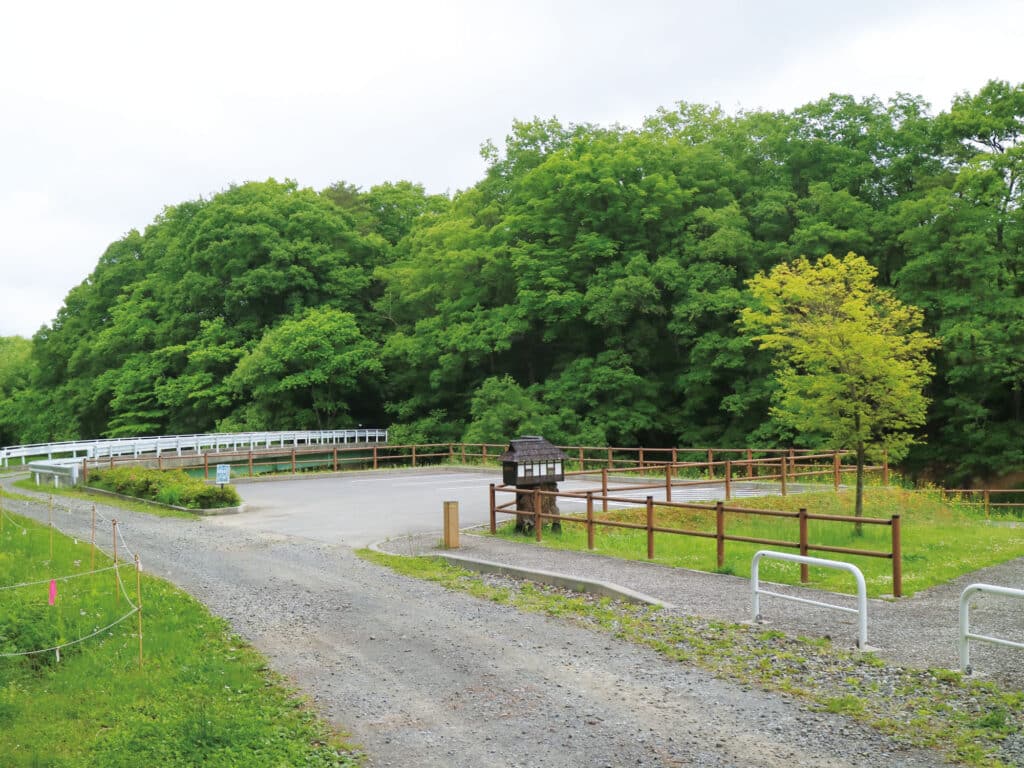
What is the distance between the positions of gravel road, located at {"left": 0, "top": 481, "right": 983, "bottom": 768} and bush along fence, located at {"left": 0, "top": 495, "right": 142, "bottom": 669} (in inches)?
41.1

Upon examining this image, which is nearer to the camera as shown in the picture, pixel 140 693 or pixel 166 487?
pixel 140 693

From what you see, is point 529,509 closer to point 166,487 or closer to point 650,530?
point 650,530

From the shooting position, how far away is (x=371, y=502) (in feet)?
67.2

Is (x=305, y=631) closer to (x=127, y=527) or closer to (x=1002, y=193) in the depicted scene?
(x=127, y=527)

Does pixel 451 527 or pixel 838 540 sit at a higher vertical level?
pixel 451 527

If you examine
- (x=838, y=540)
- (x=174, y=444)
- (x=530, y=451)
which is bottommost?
(x=838, y=540)

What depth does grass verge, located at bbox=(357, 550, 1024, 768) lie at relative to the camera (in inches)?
207

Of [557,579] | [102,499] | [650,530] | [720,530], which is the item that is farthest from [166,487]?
[720,530]

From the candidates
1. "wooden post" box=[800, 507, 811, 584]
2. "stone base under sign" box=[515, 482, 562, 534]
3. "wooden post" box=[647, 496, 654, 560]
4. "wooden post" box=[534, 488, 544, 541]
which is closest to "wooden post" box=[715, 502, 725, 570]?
"wooden post" box=[647, 496, 654, 560]

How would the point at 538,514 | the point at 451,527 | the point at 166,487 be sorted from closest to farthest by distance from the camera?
the point at 451,527 < the point at 538,514 < the point at 166,487

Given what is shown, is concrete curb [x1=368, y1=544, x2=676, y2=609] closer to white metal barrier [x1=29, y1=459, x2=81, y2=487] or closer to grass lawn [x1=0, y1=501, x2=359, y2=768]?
grass lawn [x1=0, y1=501, x2=359, y2=768]

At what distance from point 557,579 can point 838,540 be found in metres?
6.71

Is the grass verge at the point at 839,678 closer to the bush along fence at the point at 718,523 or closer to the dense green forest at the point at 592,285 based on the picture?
the bush along fence at the point at 718,523

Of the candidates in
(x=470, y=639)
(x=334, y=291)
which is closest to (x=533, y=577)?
(x=470, y=639)
